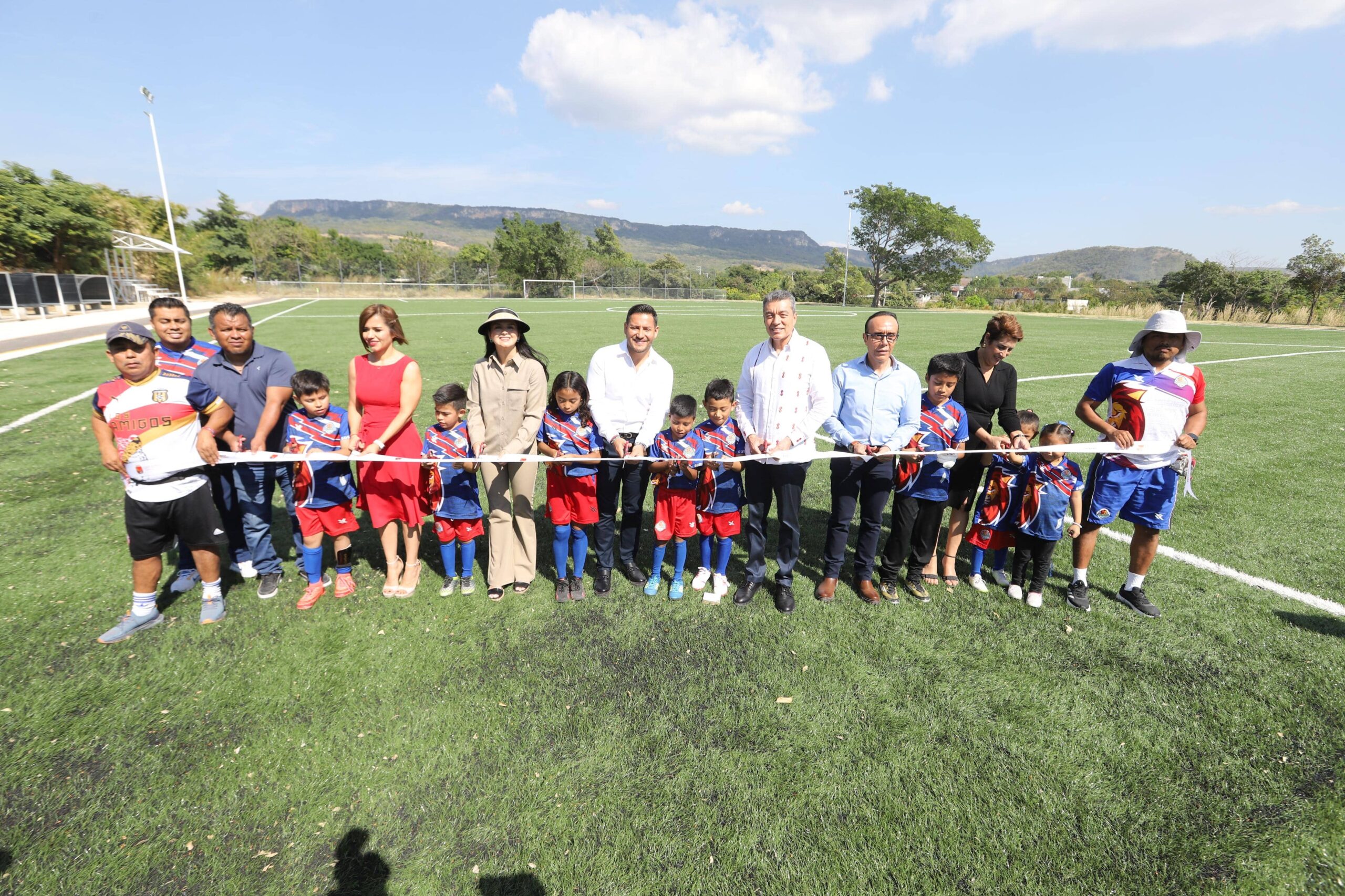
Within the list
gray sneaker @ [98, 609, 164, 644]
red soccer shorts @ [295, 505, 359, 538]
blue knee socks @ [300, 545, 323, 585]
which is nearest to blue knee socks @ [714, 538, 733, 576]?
red soccer shorts @ [295, 505, 359, 538]

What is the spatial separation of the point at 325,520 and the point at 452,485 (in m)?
0.93

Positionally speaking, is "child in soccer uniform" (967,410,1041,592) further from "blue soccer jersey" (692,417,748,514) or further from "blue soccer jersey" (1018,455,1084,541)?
"blue soccer jersey" (692,417,748,514)

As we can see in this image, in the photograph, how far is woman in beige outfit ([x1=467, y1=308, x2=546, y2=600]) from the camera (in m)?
3.74

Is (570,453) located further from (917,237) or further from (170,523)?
(917,237)

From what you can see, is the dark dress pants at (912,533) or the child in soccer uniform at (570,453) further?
the dark dress pants at (912,533)

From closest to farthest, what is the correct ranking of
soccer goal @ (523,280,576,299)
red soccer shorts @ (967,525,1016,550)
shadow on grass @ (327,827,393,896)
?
shadow on grass @ (327,827,393,896) < red soccer shorts @ (967,525,1016,550) < soccer goal @ (523,280,576,299)

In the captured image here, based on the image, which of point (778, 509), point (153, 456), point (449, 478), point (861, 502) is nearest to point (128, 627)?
point (153, 456)

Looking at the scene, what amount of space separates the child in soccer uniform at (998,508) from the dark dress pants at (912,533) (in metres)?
0.40

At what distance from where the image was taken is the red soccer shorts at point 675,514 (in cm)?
405

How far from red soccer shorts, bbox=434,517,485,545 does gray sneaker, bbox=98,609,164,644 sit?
1796 millimetres

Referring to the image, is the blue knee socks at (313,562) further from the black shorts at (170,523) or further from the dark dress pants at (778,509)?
the dark dress pants at (778,509)

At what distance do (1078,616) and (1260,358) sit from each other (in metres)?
19.4

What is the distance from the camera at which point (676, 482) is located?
401cm

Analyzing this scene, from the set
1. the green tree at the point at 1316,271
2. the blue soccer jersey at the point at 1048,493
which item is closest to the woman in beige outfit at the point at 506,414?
the blue soccer jersey at the point at 1048,493
